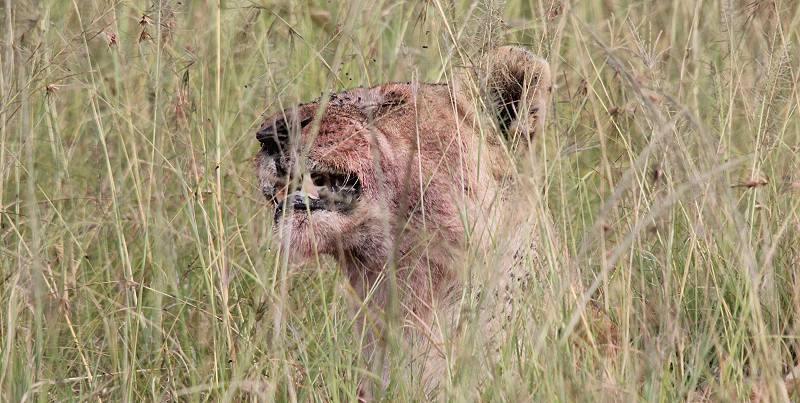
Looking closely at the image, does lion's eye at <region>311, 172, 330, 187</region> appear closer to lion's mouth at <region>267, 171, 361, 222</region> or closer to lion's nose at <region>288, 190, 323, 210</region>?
lion's mouth at <region>267, 171, 361, 222</region>

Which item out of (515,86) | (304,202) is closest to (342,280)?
(304,202)

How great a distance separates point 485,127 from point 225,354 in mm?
902

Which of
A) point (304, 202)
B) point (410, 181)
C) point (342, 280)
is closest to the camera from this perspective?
point (304, 202)

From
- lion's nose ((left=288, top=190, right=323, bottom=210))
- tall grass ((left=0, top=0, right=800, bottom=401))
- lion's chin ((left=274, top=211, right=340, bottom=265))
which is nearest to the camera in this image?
tall grass ((left=0, top=0, right=800, bottom=401))

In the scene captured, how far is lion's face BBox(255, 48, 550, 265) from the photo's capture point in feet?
10.5

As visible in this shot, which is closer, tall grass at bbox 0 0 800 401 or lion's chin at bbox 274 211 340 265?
tall grass at bbox 0 0 800 401

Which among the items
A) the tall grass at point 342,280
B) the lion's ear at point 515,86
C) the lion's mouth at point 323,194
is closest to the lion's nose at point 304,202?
the lion's mouth at point 323,194

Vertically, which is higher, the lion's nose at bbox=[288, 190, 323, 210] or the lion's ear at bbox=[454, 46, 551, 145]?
the lion's ear at bbox=[454, 46, 551, 145]

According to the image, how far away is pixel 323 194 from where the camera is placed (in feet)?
10.5

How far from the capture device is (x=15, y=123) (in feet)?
14.5

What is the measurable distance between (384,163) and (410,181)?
120 mm

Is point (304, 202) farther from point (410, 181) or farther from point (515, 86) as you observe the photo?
point (515, 86)

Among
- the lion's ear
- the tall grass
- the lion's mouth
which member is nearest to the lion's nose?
the lion's mouth

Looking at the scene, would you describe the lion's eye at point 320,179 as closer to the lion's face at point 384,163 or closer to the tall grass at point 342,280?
the lion's face at point 384,163
